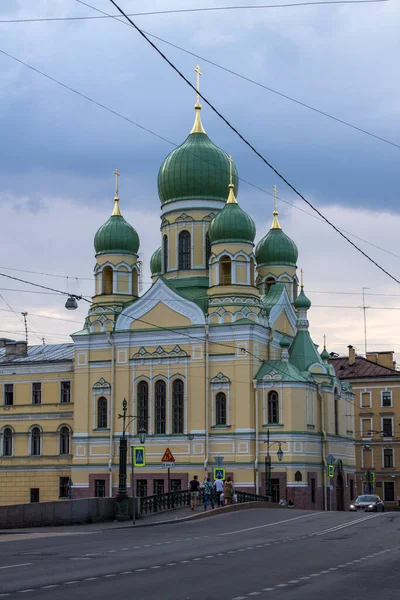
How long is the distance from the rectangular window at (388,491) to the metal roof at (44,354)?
95.9ft

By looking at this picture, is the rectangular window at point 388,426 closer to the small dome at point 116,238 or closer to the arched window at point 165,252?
the arched window at point 165,252

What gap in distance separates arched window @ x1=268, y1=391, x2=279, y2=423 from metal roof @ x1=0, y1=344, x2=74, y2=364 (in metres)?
14.8

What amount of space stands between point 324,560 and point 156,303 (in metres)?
41.1

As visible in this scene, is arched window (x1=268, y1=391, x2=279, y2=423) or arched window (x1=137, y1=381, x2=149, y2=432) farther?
arched window (x1=137, y1=381, x2=149, y2=432)

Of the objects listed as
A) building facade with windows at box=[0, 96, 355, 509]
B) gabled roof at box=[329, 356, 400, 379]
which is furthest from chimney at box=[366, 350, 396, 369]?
building facade with windows at box=[0, 96, 355, 509]

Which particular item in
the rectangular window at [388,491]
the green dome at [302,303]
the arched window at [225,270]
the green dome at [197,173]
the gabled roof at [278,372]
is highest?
the green dome at [197,173]

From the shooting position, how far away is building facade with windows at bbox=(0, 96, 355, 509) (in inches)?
2228

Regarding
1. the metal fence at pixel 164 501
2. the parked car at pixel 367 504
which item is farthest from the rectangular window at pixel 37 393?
the parked car at pixel 367 504

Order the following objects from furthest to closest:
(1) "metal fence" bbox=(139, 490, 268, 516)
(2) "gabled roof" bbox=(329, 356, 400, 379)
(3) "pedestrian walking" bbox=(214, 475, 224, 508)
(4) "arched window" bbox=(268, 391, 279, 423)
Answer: (2) "gabled roof" bbox=(329, 356, 400, 379) → (4) "arched window" bbox=(268, 391, 279, 423) → (3) "pedestrian walking" bbox=(214, 475, 224, 508) → (1) "metal fence" bbox=(139, 490, 268, 516)

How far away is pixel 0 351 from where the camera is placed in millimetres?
71375

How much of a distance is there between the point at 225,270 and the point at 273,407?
8901mm

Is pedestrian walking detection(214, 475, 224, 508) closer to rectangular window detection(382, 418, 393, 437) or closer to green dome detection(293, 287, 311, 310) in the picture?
green dome detection(293, 287, 311, 310)

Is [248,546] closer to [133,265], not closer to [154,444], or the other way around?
[154,444]

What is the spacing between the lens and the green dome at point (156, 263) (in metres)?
70.0
